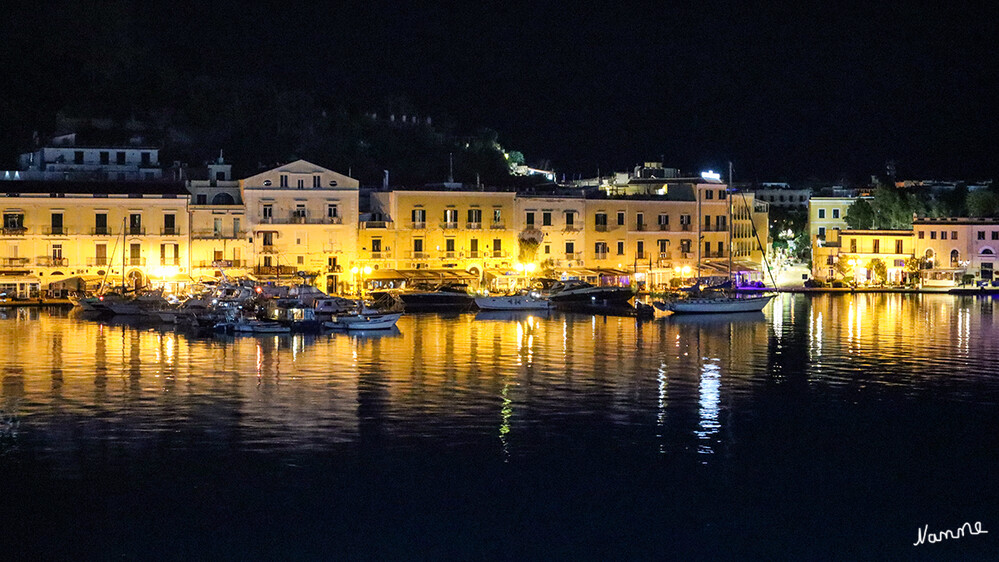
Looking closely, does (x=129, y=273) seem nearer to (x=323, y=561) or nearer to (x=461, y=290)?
(x=461, y=290)

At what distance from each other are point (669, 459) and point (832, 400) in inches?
304

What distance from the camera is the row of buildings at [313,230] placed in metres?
54.3

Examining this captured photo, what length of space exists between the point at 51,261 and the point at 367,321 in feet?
60.5

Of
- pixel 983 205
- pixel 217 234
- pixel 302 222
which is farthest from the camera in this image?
pixel 983 205

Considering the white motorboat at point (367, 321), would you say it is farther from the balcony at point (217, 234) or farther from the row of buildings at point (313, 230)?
the balcony at point (217, 234)

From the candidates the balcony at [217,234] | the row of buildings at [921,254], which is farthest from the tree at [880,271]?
the balcony at [217,234]

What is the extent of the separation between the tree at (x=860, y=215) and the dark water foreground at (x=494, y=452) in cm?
3832

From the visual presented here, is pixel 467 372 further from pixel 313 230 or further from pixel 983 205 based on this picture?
pixel 983 205

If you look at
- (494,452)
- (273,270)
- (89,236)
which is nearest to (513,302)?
(273,270)

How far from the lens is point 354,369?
106 ft

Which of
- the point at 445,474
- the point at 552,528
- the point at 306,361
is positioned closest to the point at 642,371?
the point at 306,361

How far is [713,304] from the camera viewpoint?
51.8m

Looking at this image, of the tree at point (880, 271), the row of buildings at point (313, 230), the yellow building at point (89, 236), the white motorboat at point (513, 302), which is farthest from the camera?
the tree at point (880, 271)
